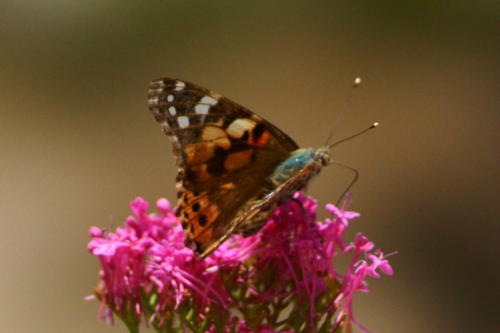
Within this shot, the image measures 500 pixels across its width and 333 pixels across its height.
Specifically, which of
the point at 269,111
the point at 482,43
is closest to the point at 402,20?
the point at 482,43

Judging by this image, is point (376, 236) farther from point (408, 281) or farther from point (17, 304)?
point (17, 304)

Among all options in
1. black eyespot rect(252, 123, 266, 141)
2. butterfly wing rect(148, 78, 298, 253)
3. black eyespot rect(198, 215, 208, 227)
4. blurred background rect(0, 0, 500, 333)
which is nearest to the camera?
black eyespot rect(198, 215, 208, 227)

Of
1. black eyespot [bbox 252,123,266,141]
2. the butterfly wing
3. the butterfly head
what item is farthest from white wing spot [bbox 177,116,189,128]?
the butterfly head

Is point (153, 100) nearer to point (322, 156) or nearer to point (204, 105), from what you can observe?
point (204, 105)

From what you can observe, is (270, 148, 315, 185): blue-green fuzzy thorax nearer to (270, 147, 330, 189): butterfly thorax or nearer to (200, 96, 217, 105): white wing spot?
(270, 147, 330, 189): butterfly thorax

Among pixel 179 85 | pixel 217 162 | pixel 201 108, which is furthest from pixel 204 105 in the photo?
pixel 217 162

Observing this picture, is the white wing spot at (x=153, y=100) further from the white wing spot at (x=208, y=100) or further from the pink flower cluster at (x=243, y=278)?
the pink flower cluster at (x=243, y=278)

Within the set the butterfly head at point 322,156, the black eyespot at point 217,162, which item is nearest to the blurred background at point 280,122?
the black eyespot at point 217,162
